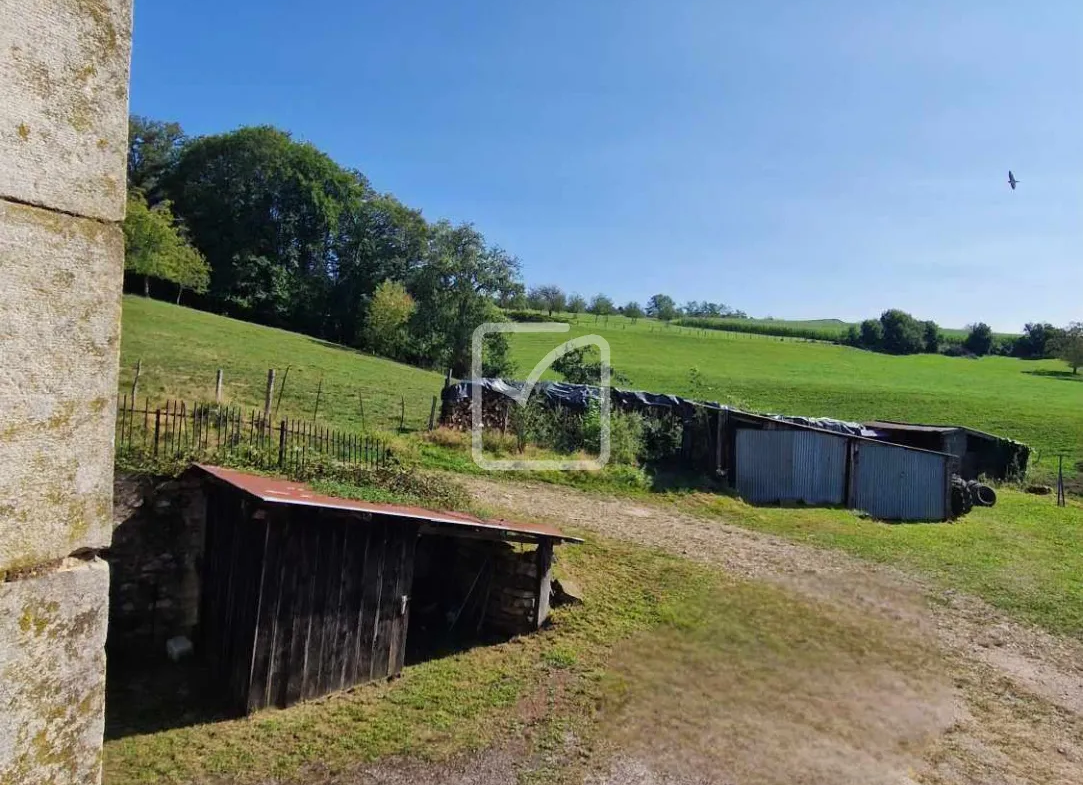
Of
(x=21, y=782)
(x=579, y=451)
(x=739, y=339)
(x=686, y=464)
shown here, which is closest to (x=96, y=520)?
(x=21, y=782)

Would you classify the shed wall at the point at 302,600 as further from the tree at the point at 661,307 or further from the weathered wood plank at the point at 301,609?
the tree at the point at 661,307

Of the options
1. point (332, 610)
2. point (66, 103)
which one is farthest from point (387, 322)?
point (66, 103)

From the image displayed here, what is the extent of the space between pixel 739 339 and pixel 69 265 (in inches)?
2782

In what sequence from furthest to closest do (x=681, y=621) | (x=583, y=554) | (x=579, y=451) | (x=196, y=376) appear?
1. (x=196, y=376)
2. (x=579, y=451)
3. (x=583, y=554)
4. (x=681, y=621)

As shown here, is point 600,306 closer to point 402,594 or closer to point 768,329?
point 768,329

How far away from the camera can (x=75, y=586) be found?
106 cm

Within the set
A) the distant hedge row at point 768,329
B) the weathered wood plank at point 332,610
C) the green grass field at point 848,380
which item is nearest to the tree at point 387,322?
the green grass field at point 848,380

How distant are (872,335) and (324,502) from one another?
75820 millimetres

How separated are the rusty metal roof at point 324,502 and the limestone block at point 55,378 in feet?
20.5

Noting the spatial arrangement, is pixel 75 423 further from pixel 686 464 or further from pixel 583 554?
pixel 686 464

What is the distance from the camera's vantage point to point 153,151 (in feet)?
160

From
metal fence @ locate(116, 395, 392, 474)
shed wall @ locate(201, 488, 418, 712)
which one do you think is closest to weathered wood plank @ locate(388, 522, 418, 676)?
shed wall @ locate(201, 488, 418, 712)

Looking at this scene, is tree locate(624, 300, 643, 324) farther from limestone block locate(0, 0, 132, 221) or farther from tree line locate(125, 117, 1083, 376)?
limestone block locate(0, 0, 132, 221)

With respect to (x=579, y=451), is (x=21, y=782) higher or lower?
higher
